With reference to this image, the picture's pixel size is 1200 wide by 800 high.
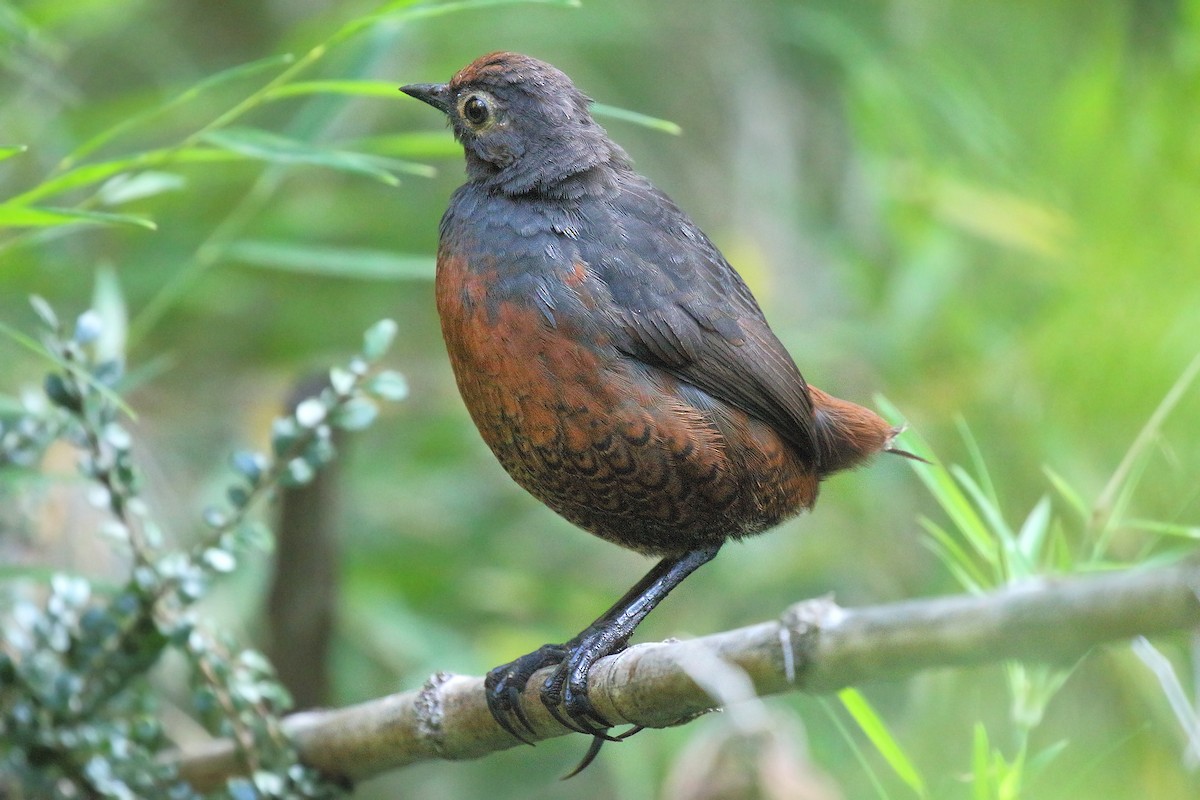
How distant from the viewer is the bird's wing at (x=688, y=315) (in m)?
2.85

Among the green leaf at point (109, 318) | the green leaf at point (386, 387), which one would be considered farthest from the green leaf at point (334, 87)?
the green leaf at point (109, 318)

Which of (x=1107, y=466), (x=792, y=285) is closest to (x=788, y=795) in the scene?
(x=1107, y=466)

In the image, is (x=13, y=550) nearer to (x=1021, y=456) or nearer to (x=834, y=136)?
(x=1021, y=456)

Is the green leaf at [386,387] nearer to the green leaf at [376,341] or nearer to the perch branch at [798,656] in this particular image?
the green leaf at [376,341]

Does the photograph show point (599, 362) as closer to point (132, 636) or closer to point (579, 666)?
point (579, 666)

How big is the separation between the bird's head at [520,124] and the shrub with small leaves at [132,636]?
0.56m

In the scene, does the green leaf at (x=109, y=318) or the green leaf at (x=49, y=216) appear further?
the green leaf at (x=109, y=318)

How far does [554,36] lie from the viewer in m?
5.34

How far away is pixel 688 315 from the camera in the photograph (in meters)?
2.92

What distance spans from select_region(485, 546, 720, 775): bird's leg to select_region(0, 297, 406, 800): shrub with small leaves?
0.51 m

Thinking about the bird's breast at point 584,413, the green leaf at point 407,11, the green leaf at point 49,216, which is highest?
the green leaf at point 407,11

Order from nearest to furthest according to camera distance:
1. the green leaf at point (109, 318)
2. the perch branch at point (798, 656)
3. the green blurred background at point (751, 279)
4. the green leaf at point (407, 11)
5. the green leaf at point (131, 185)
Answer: the perch branch at point (798, 656) → the green leaf at point (407, 11) → the green leaf at point (131, 185) → the green leaf at point (109, 318) → the green blurred background at point (751, 279)

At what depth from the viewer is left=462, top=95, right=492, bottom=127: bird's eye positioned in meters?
3.16

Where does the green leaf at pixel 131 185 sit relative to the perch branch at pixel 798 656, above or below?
above
